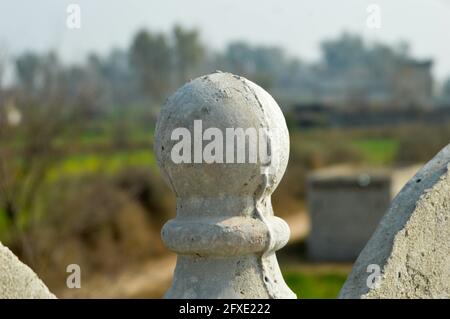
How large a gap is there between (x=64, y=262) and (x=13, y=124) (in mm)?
2971

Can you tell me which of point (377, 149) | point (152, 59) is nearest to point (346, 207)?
point (152, 59)

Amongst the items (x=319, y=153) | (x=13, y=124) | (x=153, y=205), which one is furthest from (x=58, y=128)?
(x=319, y=153)

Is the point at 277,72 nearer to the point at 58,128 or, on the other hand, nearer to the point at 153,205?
the point at 153,205

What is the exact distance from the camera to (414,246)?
2.49 meters

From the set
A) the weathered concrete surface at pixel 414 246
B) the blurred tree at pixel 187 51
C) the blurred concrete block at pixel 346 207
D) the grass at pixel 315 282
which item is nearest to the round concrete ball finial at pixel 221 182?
the weathered concrete surface at pixel 414 246

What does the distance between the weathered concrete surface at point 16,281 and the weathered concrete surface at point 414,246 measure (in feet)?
3.03

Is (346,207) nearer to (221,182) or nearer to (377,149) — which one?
(377,149)

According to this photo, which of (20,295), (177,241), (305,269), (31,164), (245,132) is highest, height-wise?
(245,132)

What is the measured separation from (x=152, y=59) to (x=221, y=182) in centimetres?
2554

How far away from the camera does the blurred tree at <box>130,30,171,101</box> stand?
27.2 m

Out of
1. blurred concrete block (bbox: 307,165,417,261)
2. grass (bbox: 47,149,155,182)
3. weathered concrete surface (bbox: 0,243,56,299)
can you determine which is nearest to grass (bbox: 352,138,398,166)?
blurred concrete block (bbox: 307,165,417,261)

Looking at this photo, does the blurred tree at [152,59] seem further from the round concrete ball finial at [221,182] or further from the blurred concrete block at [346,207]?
the round concrete ball finial at [221,182]

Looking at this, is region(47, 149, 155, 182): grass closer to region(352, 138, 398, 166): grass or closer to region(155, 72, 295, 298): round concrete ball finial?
region(352, 138, 398, 166): grass

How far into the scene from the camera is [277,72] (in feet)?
119
